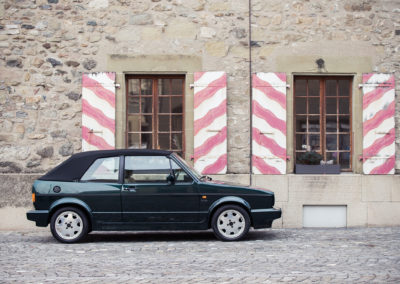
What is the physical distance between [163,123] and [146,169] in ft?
9.66

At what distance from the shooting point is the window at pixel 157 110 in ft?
39.3

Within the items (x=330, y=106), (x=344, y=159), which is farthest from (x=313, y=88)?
(x=344, y=159)

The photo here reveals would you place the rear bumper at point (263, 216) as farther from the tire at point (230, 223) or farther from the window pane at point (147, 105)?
the window pane at point (147, 105)

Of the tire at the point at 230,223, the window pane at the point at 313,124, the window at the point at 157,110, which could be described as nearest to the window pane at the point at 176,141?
the window at the point at 157,110

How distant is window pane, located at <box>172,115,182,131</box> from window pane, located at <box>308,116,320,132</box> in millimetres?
2577

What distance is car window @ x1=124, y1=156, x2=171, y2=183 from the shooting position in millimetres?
9141

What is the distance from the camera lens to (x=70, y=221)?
9.12m

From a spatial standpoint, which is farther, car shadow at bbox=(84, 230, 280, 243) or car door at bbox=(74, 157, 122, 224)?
car shadow at bbox=(84, 230, 280, 243)

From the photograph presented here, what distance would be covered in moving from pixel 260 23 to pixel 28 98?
4.73 m

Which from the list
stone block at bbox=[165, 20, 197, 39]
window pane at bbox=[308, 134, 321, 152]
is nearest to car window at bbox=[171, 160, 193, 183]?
stone block at bbox=[165, 20, 197, 39]

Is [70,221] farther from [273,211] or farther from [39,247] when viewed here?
[273,211]

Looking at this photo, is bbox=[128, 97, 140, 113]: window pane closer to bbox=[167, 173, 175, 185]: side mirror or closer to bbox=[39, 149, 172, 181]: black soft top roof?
bbox=[39, 149, 172, 181]: black soft top roof

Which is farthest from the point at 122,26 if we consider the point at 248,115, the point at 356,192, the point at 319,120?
the point at 356,192

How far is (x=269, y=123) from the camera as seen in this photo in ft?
38.2
